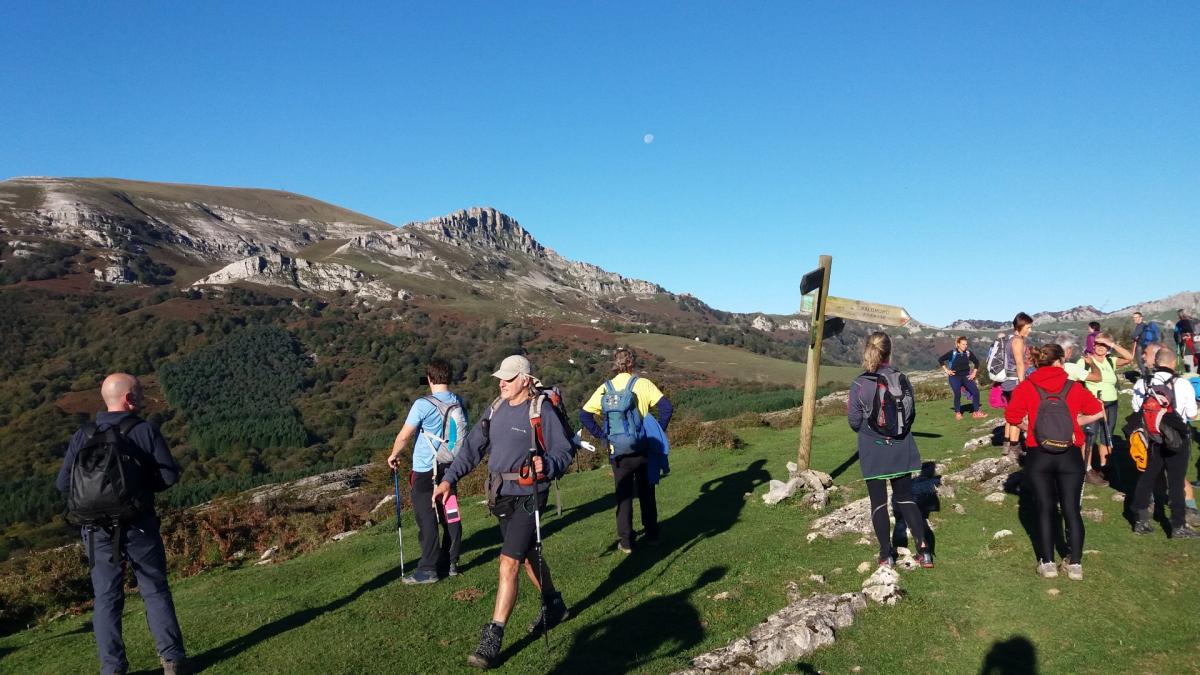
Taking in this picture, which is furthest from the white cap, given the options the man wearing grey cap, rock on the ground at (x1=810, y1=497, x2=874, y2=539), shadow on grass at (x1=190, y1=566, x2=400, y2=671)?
rock on the ground at (x1=810, y1=497, x2=874, y2=539)

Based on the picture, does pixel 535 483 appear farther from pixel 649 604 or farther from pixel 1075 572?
pixel 1075 572

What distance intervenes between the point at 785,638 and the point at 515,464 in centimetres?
239

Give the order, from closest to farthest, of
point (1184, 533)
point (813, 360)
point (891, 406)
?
point (891, 406) < point (1184, 533) < point (813, 360)

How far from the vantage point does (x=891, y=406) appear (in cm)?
622

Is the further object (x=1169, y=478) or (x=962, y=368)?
(x=962, y=368)

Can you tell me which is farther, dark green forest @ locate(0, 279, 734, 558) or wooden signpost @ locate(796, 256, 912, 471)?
dark green forest @ locate(0, 279, 734, 558)

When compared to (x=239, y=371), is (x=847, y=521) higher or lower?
lower

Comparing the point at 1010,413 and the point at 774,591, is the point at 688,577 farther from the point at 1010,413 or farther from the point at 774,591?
the point at 1010,413

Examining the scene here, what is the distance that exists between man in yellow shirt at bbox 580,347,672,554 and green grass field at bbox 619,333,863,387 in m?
68.7

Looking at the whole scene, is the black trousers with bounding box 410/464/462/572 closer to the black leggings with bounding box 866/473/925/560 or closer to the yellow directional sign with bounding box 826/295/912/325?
the black leggings with bounding box 866/473/925/560

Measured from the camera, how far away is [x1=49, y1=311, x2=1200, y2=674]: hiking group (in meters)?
5.17

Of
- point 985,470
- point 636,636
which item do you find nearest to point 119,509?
point 636,636

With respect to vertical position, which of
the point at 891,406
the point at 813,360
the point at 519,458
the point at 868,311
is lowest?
the point at 519,458

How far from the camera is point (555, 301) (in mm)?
164625
